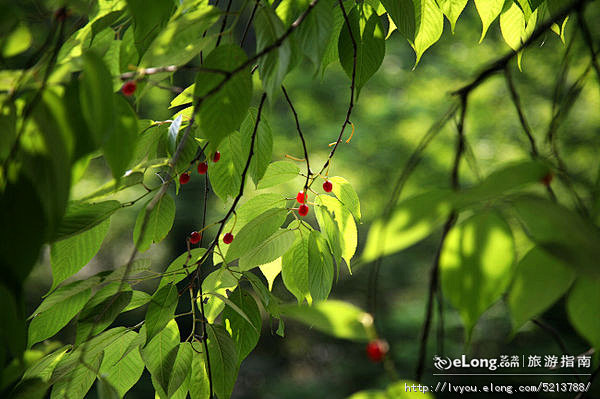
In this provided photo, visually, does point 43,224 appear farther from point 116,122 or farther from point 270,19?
point 270,19

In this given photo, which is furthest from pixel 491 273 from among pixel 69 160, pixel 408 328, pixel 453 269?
pixel 408 328

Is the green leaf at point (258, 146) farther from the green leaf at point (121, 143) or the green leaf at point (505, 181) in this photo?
the green leaf at point (505, 181)

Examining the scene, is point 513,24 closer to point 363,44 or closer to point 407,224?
point 363,44

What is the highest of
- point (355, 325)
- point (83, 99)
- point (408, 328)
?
point (83, 99)

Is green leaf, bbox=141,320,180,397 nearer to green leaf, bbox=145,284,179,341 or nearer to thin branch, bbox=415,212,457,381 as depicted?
green leaf, bbox=145,284,179,341

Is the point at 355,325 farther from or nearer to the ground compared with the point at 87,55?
nearer to the ground

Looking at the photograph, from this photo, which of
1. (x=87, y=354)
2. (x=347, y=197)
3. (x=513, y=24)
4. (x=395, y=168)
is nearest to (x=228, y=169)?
(x=347, y=197)

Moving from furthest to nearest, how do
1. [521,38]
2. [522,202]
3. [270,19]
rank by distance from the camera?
[521,38], [270,19], [522,202]

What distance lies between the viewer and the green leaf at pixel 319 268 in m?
0.60

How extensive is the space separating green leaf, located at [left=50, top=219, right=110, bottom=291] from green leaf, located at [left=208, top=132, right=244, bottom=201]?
5.8 inches

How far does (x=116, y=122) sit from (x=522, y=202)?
0.90 ft

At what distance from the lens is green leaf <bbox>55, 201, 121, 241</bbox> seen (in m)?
0.49

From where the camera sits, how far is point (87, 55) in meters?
0.32

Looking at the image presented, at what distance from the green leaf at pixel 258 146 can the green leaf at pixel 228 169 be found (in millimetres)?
25
